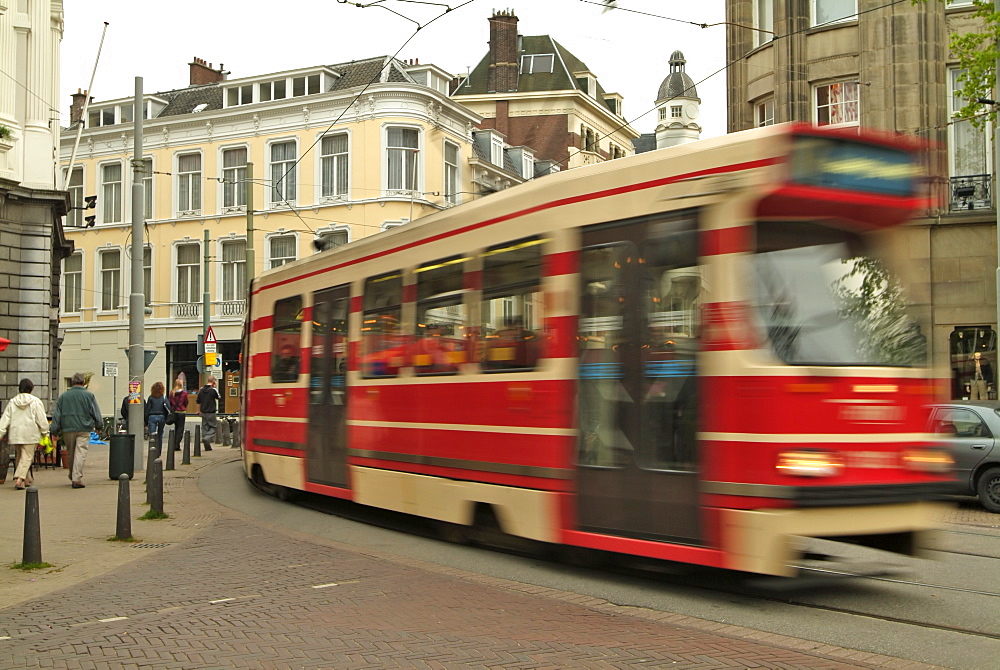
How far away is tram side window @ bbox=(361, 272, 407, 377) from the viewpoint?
10984mm

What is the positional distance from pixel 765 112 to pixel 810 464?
22.7m

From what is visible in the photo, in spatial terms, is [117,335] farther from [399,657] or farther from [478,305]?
[399,657]

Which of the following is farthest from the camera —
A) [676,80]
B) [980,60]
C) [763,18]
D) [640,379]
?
[676,80]

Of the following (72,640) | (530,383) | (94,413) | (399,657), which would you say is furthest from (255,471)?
(399,657)

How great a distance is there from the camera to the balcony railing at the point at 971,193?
2467 cm

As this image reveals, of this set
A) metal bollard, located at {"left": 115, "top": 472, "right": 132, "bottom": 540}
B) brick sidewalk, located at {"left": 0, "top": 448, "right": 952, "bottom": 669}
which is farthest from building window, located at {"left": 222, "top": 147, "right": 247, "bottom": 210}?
brick sidewalk, located at {"left": 0, "top": 448, "right": 952, "bottom": 669}

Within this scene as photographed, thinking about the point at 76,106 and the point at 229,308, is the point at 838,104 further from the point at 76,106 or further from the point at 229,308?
the point at 76,106

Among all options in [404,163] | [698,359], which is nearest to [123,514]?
[698,359]

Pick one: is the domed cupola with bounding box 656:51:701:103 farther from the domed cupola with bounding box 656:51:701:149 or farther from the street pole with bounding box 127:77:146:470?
the street pole with bounding box 127:77:146:470

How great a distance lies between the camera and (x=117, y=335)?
149ft

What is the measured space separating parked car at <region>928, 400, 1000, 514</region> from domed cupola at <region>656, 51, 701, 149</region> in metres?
Answer: 50.5

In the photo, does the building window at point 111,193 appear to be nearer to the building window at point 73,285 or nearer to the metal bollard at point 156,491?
the building window at point 73,285

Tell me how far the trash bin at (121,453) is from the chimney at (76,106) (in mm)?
39006

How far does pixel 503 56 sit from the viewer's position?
60.5 meters
